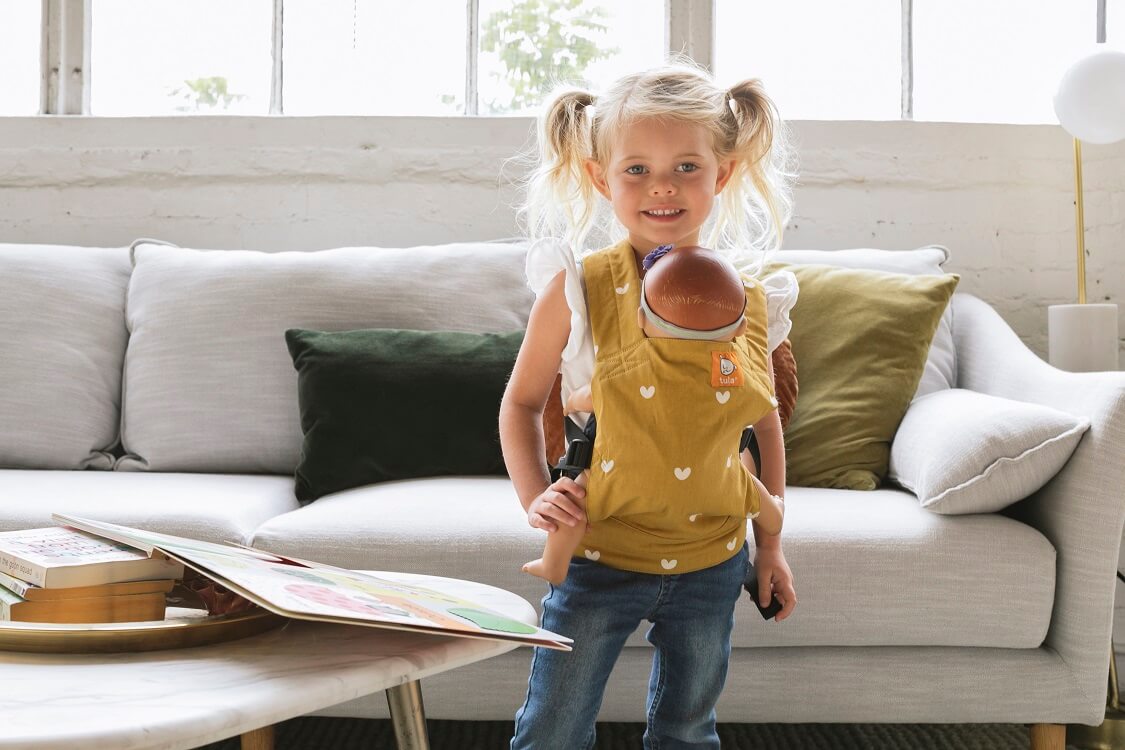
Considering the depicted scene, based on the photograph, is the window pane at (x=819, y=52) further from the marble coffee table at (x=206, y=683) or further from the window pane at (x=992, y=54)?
the marble coffee table at (x=206, y=683)

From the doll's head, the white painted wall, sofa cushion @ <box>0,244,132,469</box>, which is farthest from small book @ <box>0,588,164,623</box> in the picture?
the white painted wall

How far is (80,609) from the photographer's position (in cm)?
82

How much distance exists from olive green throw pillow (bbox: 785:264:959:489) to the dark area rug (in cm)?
46

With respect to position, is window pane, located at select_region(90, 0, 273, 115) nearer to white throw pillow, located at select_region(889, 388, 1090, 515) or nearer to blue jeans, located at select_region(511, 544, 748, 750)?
white throw pillow, located at select_region(889, 388, 1090, 515)

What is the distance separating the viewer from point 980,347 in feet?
7.22

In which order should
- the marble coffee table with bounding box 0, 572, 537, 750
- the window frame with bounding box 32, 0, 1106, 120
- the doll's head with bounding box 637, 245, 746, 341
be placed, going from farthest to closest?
the window frame with bounding box 32, 0, 1106, 120 → the doll's head with bounding box 637, 245, 746, 341 → the marble coffee table with bounding box 0, 572, 537, 750

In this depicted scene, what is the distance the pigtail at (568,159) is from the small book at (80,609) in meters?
0.65

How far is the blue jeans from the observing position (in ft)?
3.53

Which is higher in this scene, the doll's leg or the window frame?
the window frame

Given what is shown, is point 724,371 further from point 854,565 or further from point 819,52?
point 819,52

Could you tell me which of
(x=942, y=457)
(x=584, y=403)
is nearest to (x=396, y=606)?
(x=584, y=403)

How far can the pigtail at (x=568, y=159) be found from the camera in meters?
1.25

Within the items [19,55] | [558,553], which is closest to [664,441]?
[558,553]

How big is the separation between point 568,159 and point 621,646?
22.8 inches
